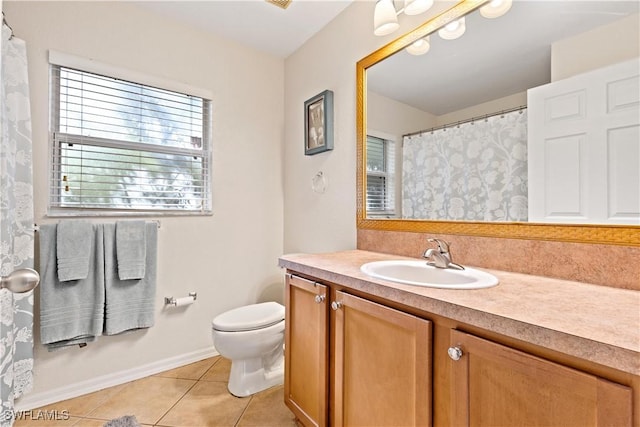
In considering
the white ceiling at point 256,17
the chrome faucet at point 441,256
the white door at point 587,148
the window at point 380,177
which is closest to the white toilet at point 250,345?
the window at point 380,177

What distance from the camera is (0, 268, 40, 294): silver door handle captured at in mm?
590

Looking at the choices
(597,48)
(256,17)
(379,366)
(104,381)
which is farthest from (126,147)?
(597,48)

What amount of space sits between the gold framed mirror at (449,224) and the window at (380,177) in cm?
4

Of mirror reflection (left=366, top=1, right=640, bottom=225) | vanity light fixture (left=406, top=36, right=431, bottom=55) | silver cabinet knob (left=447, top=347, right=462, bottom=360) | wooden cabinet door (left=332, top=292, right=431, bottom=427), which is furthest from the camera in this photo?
vanity light fixture (left=406, top=36, right=431, bottom=55)

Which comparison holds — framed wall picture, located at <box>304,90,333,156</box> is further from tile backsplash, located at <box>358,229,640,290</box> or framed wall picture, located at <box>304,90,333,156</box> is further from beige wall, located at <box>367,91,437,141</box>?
tile backsplash, located at <box>358,229,640,290</box>

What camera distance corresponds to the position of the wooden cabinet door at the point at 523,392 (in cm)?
57

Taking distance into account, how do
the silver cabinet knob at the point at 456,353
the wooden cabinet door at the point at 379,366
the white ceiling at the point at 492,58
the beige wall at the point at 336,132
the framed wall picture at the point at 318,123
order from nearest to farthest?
the silver cabinet knob at the point at 456,353 → the wooden cabinet door at the point at 379,366 → the white ceiling at the point at 492,58 → the beige wall at the point at 336,132 → the framed wall picture at the point at 318,123

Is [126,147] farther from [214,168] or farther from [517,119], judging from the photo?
[517,119]

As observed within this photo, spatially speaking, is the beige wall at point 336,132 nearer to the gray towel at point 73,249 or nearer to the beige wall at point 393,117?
the beige wall at point 393,117

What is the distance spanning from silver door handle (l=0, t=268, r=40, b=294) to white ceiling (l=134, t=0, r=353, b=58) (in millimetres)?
1981

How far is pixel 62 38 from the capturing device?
1750 millimetres

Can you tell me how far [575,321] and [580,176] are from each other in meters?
0.62

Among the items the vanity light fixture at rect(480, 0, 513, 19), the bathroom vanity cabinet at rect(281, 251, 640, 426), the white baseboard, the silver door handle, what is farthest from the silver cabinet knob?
the white baseboard

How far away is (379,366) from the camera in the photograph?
1.02 m
